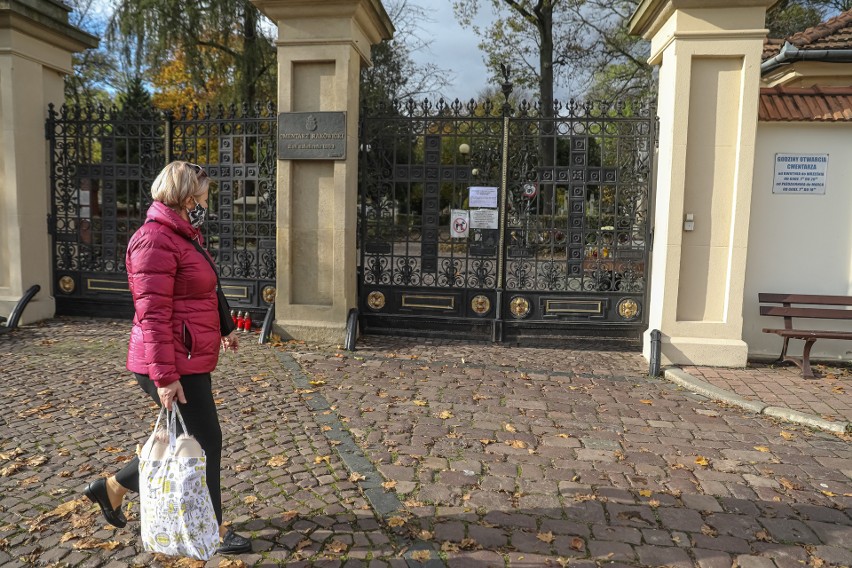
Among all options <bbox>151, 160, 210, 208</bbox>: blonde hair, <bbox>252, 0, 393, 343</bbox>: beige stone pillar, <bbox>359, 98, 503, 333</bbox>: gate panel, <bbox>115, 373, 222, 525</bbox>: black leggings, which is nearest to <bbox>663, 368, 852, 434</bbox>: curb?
<bbox>359, 98, 503, 333</bbox>: gate panel

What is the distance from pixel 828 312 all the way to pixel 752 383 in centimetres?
138

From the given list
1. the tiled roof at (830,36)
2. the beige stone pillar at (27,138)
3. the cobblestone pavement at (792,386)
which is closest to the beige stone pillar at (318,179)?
the beige stone pillar at (27,138)

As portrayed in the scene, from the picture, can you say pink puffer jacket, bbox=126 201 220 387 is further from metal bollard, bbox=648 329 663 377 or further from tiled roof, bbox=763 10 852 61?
tiled roof, bbox=763 10 852 61

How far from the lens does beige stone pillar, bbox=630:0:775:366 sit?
7215mm

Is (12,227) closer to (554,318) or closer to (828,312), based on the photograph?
(554,318)

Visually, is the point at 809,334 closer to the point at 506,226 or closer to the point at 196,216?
the point at 506,226

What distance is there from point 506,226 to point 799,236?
11.3 ft

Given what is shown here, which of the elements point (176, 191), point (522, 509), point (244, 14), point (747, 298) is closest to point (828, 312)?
point (747, 298)

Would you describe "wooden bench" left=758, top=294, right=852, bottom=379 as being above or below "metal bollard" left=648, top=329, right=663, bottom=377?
above

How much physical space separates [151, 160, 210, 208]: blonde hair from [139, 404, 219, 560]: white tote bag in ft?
3.62

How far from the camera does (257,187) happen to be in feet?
28.7

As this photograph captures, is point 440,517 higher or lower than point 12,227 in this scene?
lower

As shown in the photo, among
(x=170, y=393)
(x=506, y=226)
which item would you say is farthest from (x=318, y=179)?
(x=170, y=393)

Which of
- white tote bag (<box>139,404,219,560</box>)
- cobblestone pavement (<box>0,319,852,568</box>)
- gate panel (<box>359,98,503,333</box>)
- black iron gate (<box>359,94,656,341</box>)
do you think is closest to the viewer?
white tote bag (<box>139,404,219,560</box>)
